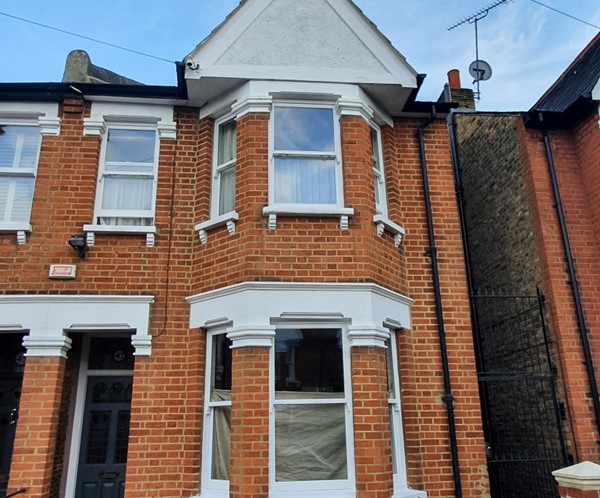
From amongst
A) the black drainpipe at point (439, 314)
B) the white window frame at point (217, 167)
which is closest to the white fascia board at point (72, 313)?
the white window frame at point (217, 167)

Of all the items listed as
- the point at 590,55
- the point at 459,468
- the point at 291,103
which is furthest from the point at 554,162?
the point at 459,468

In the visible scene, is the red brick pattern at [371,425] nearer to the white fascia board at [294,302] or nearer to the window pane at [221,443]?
the white fascia board at [294,302]

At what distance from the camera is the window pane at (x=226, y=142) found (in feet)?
23.6

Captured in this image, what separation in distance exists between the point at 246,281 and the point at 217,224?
0.99 meters

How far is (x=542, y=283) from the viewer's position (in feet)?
25.1

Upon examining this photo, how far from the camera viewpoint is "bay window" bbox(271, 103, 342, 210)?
22.1ft

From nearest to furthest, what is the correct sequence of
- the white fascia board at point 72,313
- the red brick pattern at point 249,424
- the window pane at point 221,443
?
the red brick pattern at point 249,424, the window pane at point 221,443, the white fascia board at point 72,313

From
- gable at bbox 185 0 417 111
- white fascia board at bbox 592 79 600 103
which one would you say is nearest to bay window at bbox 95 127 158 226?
gable at bbox 185 0 417 111

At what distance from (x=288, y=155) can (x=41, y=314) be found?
150 inches

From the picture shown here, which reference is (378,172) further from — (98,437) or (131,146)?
(98,437)

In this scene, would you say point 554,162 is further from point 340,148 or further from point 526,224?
point 340,148

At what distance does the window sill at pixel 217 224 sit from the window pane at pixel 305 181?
639 mm

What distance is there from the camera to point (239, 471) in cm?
549

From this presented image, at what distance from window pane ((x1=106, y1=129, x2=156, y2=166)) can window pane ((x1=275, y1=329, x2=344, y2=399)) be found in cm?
339
